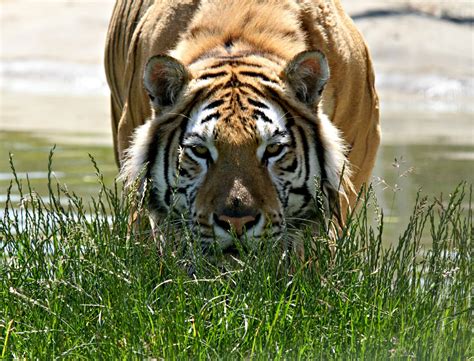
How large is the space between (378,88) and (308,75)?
10410 mm

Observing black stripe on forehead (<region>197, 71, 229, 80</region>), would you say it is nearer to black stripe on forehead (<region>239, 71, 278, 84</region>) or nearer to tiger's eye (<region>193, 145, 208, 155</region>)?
black stripe on forehead (<region>239, 71, 278, 84</region>)

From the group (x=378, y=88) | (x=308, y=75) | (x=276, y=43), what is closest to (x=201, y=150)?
(x=308, y=75)

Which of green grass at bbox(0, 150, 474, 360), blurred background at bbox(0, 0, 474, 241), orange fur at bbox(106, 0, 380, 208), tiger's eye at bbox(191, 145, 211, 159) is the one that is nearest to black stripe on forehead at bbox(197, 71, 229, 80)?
orange fur at bbox(106, 0, 380, 208)

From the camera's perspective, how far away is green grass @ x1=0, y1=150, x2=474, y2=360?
142 inches

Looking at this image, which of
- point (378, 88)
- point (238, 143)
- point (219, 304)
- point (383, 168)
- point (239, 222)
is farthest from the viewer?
point (378, 88)

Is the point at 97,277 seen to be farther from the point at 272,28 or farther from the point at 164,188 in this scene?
the point at 272,28

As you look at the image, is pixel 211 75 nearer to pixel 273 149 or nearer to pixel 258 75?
pixel 258 75

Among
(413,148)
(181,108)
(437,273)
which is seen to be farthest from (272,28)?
(413,148)

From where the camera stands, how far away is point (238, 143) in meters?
4.14

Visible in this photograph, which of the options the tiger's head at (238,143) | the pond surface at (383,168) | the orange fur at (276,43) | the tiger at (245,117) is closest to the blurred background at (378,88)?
the pond surface at (383,168)

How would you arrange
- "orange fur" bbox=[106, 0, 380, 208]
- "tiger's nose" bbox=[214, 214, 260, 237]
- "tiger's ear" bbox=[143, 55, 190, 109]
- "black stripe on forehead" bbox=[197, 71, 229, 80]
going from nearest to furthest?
"tiger's nose" bbox=[214, 214, 260, 237] → "tiger's ear" bbox=[143, 55, 190, 109] → "black stripe on forehead" bbox=[197, 71, 229, 80] → "orange fur" bbox=[106, 0, 380, 208]

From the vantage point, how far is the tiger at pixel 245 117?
4090mm

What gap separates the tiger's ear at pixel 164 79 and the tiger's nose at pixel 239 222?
2.21ft

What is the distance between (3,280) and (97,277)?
1.26 feet
